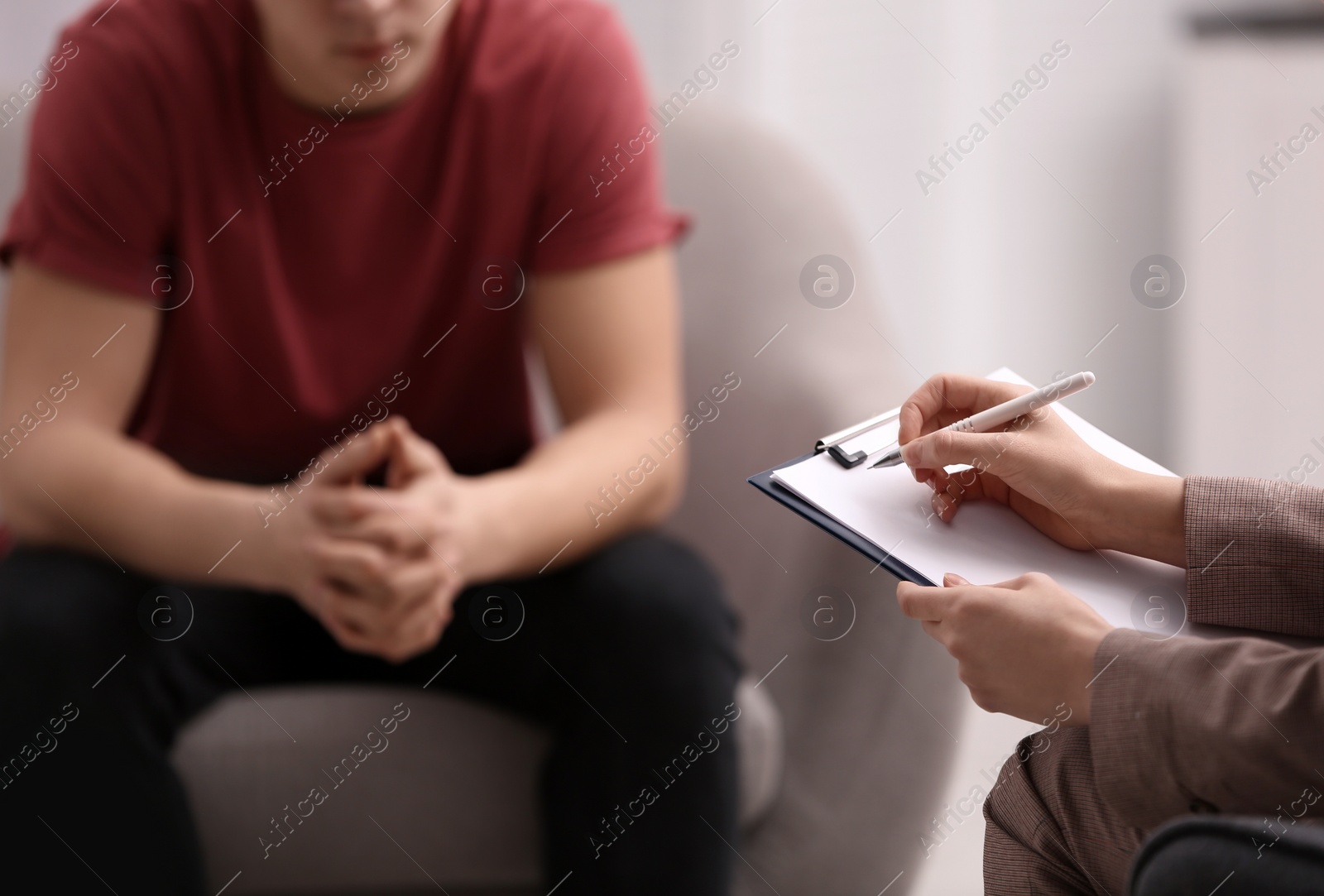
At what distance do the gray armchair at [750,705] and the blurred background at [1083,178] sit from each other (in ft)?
1.43

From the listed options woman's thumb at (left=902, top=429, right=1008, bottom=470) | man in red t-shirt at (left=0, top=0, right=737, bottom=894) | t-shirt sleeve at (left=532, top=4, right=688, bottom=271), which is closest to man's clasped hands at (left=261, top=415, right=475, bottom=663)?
man in red t-shirt at (left=0, top=0, right=737, bottom=894)

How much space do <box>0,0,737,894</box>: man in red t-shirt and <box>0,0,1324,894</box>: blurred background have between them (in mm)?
652

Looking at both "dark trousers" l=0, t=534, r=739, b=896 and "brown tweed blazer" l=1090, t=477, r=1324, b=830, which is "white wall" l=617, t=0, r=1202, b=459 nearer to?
"dark trousers" l=0, t=534, r=739, b=896

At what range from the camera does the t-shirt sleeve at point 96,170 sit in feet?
2.78

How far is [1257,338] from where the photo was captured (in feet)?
4.97

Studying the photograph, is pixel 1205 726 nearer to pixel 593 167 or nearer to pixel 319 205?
pixel 593 167

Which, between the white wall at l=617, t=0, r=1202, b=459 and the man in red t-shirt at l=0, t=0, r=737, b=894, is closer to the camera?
the man in red t-shirt at l=0, t=0, r=737, b=894

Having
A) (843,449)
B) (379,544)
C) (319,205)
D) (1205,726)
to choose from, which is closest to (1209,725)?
(1205,726)

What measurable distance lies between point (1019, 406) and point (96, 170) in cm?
72

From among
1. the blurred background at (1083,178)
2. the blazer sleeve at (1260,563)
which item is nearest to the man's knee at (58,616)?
the blazer sleeve at (1260,563)

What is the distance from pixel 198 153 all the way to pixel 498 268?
26 cm

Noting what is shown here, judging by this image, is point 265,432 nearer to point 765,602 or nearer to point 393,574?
point 393,574

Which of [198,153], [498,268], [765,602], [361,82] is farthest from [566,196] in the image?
[765,602]

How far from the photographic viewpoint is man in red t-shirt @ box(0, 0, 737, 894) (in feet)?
2.49
